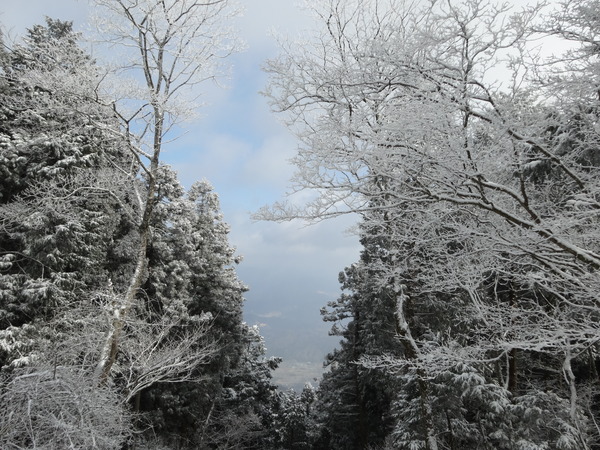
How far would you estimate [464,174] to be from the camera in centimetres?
315

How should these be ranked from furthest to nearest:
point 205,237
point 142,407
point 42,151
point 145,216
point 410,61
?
point 205,237 → point 142,407 → point 42,151 → point 145,216 → point 410,61

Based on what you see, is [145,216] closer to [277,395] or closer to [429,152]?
[429,152]

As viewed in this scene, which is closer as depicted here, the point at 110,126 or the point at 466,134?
the point at 466,134

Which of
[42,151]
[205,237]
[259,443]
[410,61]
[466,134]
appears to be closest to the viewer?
[466,134]

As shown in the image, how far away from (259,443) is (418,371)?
63.6ft

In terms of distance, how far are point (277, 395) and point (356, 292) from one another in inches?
426

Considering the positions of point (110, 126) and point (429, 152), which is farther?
point (110, 126)

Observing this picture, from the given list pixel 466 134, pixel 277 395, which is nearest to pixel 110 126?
pixel 466 134

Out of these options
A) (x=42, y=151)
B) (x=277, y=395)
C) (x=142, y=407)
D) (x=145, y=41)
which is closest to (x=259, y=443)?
(x=277, y=395)

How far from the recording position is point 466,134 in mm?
3133

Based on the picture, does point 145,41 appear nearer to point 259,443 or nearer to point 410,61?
point 410,61

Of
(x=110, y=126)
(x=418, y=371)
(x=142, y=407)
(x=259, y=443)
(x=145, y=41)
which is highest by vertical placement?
(x=145, y=41)

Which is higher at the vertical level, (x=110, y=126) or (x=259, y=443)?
(x=110, y=126)

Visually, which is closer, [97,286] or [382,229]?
[382,229]
